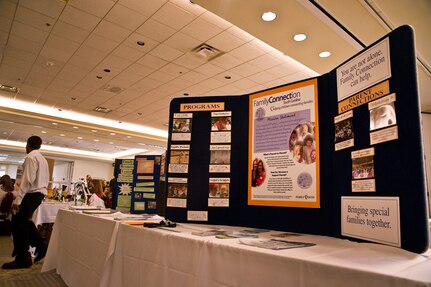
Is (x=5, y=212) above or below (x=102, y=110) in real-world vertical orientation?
below

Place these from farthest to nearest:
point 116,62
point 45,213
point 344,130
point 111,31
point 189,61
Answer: point 116,62 → point 189,61 → point 111,31 → point 45,213 → point 344,130

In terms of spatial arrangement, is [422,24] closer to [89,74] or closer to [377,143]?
[377,143]

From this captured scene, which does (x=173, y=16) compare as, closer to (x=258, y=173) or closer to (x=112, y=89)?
(x=258, y=173)

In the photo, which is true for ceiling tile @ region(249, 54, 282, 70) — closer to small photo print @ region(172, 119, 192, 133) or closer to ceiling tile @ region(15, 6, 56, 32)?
ceiling tile @ region(15, 6, 56, 32)

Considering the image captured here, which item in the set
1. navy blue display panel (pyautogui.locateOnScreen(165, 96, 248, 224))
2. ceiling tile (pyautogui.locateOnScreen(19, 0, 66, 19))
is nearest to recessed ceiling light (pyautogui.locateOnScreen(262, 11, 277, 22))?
navy blue display panel (pyautogui.locateOnScreen(165, 96, 248, 224))

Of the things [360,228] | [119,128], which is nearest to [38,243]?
[360,228]

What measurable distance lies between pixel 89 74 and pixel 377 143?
6.59 m

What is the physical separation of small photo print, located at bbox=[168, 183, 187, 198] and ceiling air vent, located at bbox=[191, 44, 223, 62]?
12.2ft

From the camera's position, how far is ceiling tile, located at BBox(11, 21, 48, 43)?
4.68 m

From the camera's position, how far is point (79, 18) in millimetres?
4426

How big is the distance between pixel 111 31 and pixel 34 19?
1147mm

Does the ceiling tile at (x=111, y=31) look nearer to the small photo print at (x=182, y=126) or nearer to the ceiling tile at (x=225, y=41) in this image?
the ceiling tile at (x=225, y=41)

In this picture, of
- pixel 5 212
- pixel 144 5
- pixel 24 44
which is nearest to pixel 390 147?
pixel 144 5

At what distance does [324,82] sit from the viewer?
1589mm
